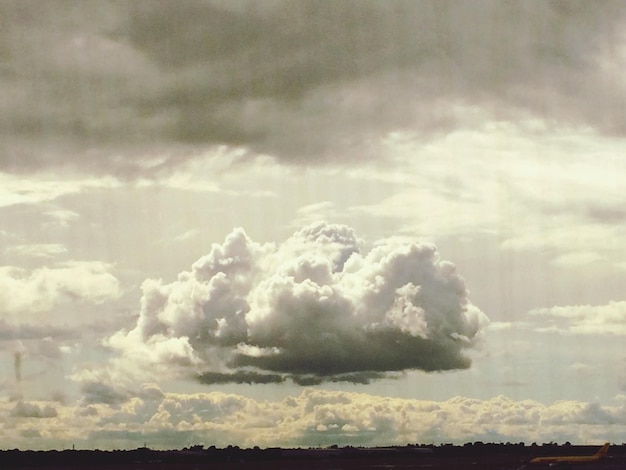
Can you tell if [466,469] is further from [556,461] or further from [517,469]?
[556,461]

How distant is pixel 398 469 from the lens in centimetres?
12394

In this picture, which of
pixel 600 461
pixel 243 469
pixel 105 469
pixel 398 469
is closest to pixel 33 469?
pixel 105 469

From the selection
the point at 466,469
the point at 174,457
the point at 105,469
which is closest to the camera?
the point at 466,469

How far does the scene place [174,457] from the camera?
18375 cm

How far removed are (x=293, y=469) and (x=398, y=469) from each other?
15.5 m

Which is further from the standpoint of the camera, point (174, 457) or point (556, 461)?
point (174, 457)

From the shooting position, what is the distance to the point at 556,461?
13962cm

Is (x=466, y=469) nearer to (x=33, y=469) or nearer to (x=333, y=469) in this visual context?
(x=333, y=469)

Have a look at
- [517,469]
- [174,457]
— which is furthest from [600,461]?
[174,457]

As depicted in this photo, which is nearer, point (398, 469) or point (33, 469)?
point (398, 469)

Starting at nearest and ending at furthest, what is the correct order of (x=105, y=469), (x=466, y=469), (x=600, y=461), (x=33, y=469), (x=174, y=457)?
(x=466, y=469)
(x=105, y=469)
(x=33, y=469)
(x=600, y=461)
(x=174, y=457)

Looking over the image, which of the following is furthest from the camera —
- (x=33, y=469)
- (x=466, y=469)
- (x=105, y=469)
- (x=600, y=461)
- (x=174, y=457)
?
(x=174, y=457)

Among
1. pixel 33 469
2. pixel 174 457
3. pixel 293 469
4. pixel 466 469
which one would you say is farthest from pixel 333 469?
pixel 174 457

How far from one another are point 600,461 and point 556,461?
20188 millimetres
